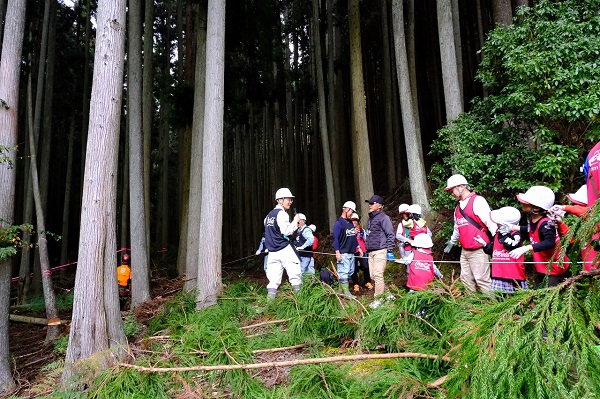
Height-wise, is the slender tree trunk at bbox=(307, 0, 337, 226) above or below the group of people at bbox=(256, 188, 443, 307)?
above

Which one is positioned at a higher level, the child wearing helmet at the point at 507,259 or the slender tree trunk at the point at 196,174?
the slender tree trunk at the point at 196,174

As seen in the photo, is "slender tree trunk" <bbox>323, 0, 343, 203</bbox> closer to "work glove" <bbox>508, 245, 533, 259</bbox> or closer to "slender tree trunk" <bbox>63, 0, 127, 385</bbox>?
"slender tree trunk" <bbox>63, 0, 127, 385</bbox>

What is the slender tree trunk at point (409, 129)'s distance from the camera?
8.66 meters

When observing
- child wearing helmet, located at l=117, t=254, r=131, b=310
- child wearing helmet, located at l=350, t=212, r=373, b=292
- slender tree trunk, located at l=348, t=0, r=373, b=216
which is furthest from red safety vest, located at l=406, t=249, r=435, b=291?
child wearing helmet, located at l=117, t=254, r=131, b=310

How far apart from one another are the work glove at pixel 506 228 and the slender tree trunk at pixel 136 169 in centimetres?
743

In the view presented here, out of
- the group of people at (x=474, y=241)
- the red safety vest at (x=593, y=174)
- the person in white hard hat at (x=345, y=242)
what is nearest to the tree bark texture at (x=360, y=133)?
the group of people at (x=474, y=241)

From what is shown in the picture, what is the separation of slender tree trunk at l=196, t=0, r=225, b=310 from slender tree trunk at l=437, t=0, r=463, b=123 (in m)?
4.99

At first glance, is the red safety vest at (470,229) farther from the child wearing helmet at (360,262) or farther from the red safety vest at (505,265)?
the child wearing helmet at (360,262)

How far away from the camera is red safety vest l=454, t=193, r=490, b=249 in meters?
4.62

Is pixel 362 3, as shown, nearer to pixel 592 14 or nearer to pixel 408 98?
pixel 408 98

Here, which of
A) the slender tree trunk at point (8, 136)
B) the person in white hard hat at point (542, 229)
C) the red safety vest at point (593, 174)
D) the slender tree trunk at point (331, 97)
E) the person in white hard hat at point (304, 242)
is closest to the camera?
the red safety vest at point (593, 174)

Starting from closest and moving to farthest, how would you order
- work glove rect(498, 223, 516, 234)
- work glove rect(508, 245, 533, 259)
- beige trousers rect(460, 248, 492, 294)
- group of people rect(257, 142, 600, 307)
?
group of people rect(257, 142, 600, 307), work glove rect(508, 245, 533, 259), work glove rect(498, 223, 516, 234), beige trousers rect(460, 248, 492, 294)

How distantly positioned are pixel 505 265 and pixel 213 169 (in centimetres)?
483

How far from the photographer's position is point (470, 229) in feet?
15.3
